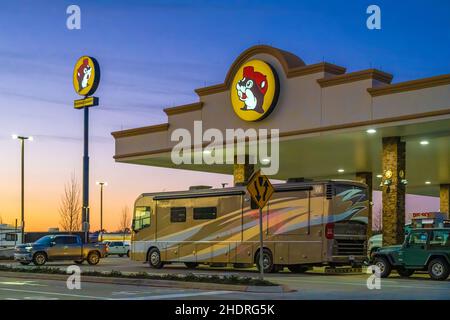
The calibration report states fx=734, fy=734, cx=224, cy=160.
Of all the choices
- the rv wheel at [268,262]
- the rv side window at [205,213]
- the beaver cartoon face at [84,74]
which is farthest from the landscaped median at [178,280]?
the beaver cartoon face at [84,74]

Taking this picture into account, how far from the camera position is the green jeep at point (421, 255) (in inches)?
969

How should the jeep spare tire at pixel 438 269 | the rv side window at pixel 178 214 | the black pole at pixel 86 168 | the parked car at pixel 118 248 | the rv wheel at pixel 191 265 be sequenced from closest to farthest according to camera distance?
the jeep spare tire at pixel 438 269
the rv side window at pixel 178 214
the rv wheel at pixel 191 265
the black pole at pixel 86 168
the parked car at pixel 118 248

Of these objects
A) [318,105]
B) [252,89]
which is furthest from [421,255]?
[252,89]

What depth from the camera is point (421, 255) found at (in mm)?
25156

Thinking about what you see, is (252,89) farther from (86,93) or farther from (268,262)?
(86,93)

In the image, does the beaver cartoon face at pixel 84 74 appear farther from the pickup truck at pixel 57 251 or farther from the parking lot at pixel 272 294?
the parking lot at pixel 272 294

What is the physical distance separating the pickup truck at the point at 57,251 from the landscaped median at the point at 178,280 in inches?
402

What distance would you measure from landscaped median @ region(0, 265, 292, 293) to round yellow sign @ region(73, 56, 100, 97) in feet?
54.3

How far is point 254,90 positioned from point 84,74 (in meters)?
12.8

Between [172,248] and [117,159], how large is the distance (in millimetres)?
9692

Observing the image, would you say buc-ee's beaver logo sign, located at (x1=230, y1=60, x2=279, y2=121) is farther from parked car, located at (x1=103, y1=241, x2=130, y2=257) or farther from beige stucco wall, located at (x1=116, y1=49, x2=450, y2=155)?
parked car, located at (x1=103, y1=241, x2=130, y2=257)

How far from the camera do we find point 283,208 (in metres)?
27.8
